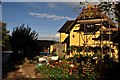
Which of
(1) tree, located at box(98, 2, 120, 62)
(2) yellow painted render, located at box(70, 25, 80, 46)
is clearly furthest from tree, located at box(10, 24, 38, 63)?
(1) tree, located at box(98, 2, 120, 62)

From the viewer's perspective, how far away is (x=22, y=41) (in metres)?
30.8

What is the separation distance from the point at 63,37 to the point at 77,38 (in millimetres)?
9210

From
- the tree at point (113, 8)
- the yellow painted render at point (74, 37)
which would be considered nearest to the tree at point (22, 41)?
the yellow painted render at point (74, 37)

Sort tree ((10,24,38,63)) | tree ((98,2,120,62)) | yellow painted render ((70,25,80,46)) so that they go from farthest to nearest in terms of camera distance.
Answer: yellow painted render ((70,25,80,46)) < tree ((10,24,38,63)) < tree ((98,2,120,62))

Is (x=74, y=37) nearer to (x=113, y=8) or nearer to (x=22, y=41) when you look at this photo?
(x=22, y=41)

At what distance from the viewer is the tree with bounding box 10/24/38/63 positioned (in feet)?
101

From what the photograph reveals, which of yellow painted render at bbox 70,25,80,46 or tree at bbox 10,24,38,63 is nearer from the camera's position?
tree at bbox 10,24,38,63

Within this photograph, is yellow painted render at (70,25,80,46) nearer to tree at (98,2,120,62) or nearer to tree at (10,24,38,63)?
tree at (10,24,38,63)

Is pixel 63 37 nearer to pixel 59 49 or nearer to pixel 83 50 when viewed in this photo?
pixel 59 49

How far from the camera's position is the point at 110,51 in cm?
3014

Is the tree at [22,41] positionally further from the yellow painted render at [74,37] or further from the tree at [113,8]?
the tree at [113,8]

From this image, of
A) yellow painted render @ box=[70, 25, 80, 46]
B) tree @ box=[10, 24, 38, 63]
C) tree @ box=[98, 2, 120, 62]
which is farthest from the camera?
yellow painted render @ box=[70, 25, 80, 46]

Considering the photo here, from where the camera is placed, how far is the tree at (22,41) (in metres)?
30.8

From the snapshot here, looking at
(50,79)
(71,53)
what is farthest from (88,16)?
(50,79)
